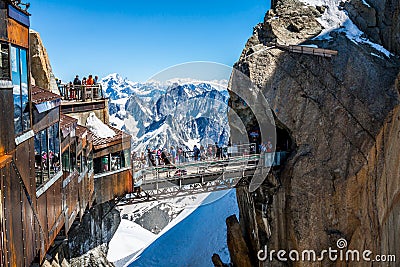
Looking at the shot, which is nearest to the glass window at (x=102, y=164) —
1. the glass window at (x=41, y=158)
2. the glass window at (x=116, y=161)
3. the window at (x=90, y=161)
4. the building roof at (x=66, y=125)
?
the glass window at (x=116, y=161)

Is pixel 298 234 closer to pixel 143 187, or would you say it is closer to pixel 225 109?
pixel 143 187

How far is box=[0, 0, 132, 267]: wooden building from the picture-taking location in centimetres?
702

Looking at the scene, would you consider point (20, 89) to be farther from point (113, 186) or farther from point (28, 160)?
point (113, 186)

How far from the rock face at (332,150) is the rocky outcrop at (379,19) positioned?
126 millimetres

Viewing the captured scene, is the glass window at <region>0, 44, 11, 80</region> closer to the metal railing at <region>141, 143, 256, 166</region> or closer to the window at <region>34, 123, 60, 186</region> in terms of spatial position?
the window at <region>34, 123, 60, 186</region>

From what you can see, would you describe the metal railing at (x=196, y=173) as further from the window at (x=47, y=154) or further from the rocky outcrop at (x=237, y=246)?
the window at (x=47, y=154)

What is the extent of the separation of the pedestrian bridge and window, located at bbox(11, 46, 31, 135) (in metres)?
12.2

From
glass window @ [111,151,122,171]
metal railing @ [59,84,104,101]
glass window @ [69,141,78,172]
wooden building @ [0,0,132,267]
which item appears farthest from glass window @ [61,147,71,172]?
metal railing @ [59,84,104,101]

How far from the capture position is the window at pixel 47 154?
30.6 feet

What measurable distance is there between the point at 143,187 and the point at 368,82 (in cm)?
1256

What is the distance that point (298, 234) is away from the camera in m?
20.3

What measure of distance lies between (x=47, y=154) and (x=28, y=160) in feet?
A: 5.64

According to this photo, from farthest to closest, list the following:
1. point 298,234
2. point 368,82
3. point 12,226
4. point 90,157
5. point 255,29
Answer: point 255,29, point 368,82, point 298,234, point 90,157, point 12,226

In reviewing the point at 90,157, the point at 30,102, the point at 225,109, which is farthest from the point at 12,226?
the point at 225,109
